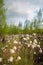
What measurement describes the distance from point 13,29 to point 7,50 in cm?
2250

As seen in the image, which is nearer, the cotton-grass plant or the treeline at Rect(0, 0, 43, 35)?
the cotton-grass plant

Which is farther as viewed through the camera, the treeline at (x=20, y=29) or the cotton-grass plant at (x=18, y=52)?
the treeline at (x=20, y=29)

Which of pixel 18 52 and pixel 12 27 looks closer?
pixel 18 52

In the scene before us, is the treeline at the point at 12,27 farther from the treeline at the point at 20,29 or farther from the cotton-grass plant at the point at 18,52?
the cotton-grass plant at the point at 18,52

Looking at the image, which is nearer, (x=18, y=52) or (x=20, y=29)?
(x=18, y=52)

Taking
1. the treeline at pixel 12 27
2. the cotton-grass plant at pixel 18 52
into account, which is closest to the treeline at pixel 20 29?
the treeline at pixel 12 27

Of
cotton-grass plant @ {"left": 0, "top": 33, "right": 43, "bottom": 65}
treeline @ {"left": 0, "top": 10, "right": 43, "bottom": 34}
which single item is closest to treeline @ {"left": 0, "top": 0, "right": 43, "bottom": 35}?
treeline @ {"left": 0, "top": 10, "right": 43, "bottom": 34}

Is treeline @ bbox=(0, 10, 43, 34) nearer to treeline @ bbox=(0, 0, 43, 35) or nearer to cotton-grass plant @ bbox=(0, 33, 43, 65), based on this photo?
treeline @ bbox=(0, 0, 43, 35)

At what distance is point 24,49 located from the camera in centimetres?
856

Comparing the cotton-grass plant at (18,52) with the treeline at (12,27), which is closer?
the cotton-grass plant at (18,52)

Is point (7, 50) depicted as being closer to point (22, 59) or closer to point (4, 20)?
point (22, 59)

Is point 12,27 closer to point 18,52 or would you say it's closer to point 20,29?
point 20,29

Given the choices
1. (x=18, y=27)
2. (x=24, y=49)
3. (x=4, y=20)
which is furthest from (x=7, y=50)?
(x=18, y=27)

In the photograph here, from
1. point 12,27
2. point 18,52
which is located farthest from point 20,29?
point 18,52
